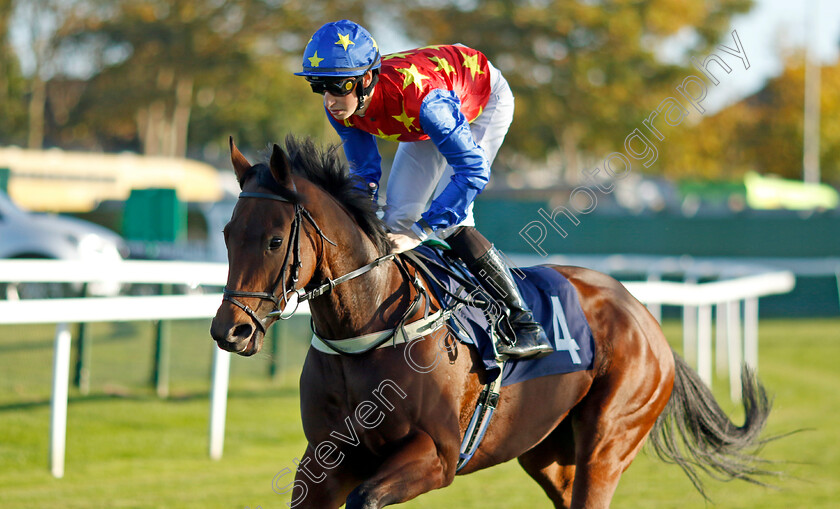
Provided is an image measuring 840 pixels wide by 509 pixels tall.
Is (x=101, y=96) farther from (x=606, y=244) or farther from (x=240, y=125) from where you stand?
(x=606, y=244)

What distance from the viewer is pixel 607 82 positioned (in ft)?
83.3

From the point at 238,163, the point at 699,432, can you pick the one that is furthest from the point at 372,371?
the point at 699,432

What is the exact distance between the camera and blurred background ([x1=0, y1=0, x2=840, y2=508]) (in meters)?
5.79

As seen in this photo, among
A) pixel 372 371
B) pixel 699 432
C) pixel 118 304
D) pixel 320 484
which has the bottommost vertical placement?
pixel 118 304

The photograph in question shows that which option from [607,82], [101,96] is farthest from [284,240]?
[101,96]

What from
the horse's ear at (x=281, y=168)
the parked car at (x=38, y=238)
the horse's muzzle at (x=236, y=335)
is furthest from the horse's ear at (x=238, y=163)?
the parked car at (x=38, y=238)

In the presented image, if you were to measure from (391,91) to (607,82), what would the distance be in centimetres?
2347

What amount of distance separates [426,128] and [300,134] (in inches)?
17.2

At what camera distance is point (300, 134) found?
3.02 metres

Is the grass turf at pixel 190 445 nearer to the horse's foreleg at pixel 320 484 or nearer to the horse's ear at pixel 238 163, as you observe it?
the horse's foreleg at pixel 320 484

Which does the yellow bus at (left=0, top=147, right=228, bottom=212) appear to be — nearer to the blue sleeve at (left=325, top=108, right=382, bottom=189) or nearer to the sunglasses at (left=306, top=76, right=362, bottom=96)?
the blue sleeve at (left=325, top=108, right=382, bottom=189)

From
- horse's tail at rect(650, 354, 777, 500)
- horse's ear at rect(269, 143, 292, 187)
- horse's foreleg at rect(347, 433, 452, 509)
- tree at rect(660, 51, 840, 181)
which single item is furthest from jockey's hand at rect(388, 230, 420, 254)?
tree at rect(660, 51, 840, 181)

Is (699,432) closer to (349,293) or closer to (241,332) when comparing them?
(349,293)

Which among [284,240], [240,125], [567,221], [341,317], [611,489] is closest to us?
[284,240]
